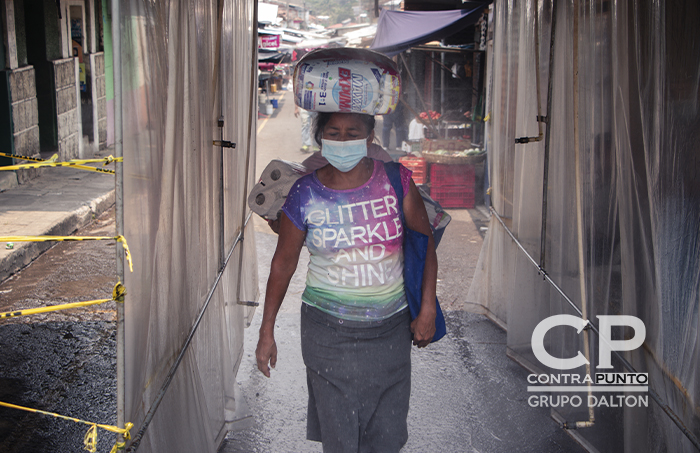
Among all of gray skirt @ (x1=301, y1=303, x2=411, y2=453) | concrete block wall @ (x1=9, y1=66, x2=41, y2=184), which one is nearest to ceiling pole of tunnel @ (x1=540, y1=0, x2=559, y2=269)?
gray skirt @ (x1=301, y1=303, x2=411, y2=453)

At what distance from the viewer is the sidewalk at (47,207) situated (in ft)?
21.7

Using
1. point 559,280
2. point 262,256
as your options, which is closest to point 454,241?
point 262,256

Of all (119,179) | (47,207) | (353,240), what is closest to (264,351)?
(353,240)

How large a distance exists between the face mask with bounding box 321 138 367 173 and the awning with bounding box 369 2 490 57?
783cm

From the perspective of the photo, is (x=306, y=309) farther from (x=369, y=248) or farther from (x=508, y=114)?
(x=508, y=114)

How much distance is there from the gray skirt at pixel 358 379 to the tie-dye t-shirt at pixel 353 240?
72 millimetres

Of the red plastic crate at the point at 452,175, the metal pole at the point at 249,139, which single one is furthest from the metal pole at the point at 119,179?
the red plastic crate at the point at 452,175

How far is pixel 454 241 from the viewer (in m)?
7.95

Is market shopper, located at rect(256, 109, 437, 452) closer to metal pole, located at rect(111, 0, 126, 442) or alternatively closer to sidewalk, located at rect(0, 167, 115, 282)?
metal pole, located at rect(111, 0, 126, 442)

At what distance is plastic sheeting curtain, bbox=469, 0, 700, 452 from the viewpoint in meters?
2.23

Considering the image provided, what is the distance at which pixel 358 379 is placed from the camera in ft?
8.28

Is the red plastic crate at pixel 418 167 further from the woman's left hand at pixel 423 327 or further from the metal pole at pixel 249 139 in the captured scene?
the woman's left hand at pixel 423 327

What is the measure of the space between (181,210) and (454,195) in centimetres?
764

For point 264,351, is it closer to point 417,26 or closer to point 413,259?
point 413,259
